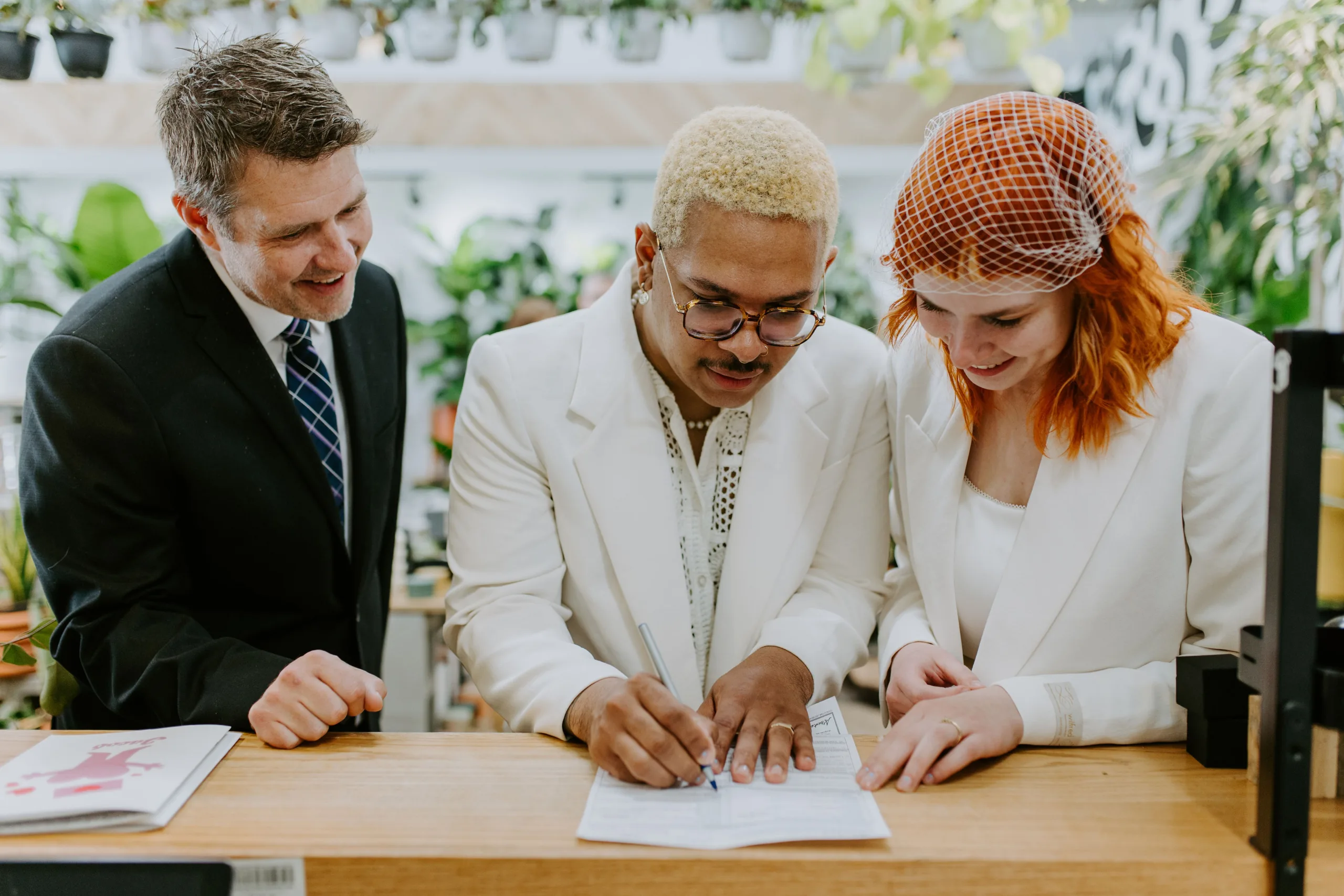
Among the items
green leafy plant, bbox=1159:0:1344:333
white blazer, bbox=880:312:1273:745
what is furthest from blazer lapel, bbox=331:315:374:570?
green leafy plant, bbox=1159:0:1344:333

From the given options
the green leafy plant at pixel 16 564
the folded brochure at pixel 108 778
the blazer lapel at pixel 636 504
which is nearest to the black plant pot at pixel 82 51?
the green leafy plant at pixel 16 564

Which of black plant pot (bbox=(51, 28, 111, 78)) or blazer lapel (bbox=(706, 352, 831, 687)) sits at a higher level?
black plant pot (bbox=(51, 28, 111, 78))

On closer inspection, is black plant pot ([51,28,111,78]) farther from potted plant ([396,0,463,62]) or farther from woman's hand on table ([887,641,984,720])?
woman's hand on table ([887,641,984,720])

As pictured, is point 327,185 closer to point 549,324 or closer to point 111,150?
point 549,324

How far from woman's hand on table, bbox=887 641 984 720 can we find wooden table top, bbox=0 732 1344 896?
0.20 m

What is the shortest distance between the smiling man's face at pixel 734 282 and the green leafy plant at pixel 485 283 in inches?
173

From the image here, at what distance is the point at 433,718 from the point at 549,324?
3.02 m

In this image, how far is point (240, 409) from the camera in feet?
5.62

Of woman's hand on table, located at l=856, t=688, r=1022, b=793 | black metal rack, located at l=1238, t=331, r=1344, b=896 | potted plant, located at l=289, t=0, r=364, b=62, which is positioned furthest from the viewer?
potted plant, located at l=289, t=0, r=364, b=62

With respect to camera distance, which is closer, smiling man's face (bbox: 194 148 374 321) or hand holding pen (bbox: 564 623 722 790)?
hand holding pen (bbox: 564 623 722 790)

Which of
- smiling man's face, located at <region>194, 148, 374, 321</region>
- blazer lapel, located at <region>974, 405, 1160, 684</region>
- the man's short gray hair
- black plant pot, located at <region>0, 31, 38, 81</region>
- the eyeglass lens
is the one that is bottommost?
blazer lapel, located at <region>974, 405, 1160, 684</region>

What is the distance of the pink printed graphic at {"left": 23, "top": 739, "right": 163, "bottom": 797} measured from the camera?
1206 mm

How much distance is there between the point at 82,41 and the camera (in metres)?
3.05

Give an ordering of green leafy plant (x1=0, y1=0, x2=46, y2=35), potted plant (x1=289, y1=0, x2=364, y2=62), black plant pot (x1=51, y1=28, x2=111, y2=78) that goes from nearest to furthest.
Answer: green leafy plant (x1=0, y1=0, x2=46, y2=35) < black plant pot (x1=51, y1=28, x2=111, y2=78) < potted plant (x1=289, y1=0, x2=364, y2=62)
